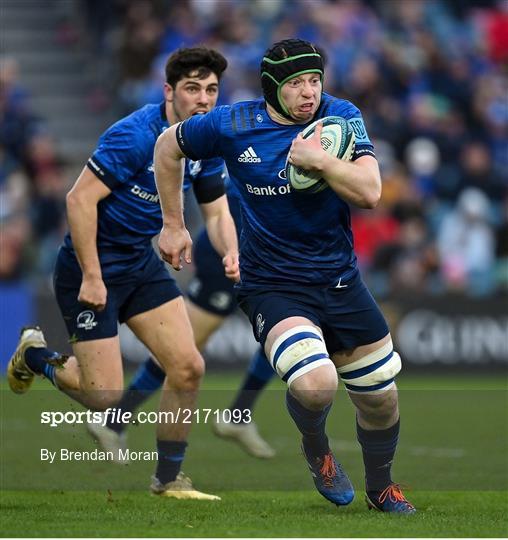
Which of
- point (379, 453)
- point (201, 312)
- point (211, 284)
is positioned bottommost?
point (379, 453)

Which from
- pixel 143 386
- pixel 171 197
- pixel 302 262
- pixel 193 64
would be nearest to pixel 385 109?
pixel 143 386

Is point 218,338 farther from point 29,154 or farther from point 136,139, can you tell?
point 136,139

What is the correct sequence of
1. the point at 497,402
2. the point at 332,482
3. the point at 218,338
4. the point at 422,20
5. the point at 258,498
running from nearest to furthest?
the point at 332,482 < the point at 258,498 < the point at 497,402 < the point at 218,338 < the point at 422,20

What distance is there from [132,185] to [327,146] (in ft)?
6.56

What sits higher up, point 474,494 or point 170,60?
point 170,60

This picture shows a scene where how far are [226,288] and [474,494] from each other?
3.25m

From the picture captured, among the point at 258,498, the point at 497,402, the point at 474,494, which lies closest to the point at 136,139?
the point at 258,498

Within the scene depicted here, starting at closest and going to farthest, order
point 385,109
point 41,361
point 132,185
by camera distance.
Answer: point 132,185, point 41,361, point 385,109

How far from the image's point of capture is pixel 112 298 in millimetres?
8531

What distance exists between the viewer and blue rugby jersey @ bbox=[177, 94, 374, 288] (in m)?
7.02

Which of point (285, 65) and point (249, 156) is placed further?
point (249, 156)

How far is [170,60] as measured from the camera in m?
8.33

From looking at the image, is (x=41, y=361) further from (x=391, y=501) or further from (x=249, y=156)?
(x=391, y=501)

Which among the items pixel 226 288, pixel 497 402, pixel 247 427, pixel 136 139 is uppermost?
pixel 136 139
